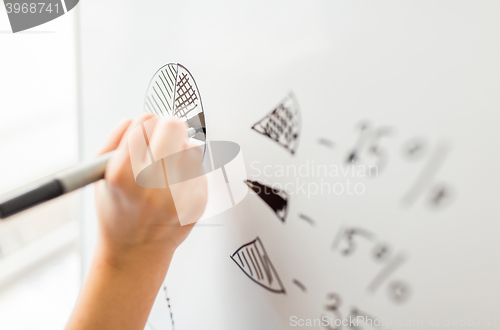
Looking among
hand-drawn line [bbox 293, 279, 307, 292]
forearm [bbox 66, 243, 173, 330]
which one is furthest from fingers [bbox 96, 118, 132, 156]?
hand-drawn line [bbox 293, 279, 307, 292]

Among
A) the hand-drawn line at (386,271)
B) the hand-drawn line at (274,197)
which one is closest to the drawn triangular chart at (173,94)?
the hand-drawn line at (274,197)

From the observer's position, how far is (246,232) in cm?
27

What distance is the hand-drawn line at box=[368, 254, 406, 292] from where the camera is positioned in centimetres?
18

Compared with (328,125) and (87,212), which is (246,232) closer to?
(328,125)

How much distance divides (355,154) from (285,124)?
58mm

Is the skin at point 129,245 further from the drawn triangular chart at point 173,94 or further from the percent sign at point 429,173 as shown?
the percent sign at point 429,173

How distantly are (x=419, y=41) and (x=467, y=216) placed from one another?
0.10 m

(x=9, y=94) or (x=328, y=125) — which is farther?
(x=9, y=94)

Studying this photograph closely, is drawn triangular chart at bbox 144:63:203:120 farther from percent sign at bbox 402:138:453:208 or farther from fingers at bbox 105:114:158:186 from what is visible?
percent sign at bbox 402:138:453:208

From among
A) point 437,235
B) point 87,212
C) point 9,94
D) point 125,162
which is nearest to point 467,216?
point 437,235

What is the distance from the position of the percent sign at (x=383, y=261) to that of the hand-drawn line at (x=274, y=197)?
0.17 feet

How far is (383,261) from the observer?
19cm

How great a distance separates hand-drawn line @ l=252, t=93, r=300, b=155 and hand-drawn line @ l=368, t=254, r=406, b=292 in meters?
0.10

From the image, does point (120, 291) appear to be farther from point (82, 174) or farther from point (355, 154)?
point (355, 154)
